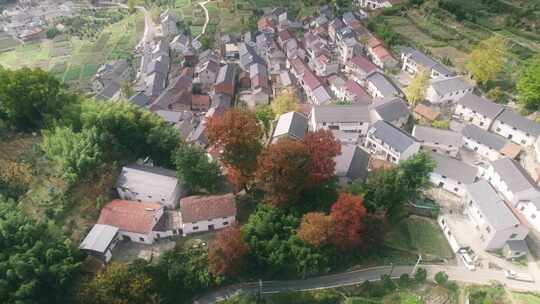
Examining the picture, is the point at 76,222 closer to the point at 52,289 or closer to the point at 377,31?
the point at 52,289

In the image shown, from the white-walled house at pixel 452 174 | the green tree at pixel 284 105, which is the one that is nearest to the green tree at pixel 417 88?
the white-walled house at pixel 452 174

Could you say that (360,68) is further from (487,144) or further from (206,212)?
(206,212)

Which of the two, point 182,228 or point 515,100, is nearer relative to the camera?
point 182,228

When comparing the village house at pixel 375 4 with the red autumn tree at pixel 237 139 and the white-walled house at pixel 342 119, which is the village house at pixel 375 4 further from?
the red autumn tree at pixel 237 139

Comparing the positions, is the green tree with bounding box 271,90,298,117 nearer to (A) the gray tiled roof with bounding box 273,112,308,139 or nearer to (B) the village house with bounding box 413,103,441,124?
(A) the gray tiled roof with bounding box 273,112,308,139

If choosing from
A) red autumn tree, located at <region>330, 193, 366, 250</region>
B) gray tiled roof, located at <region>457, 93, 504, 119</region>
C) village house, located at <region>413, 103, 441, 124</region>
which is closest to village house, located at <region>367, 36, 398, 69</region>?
village house, located at <region>413, 103, 441, 124</region>

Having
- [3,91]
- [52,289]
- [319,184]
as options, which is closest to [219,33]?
[3,91]
